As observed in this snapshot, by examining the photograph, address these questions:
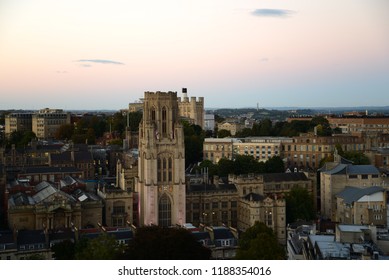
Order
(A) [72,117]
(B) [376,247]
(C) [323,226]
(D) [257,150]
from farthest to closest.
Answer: (A) [72,117] < (D) [257,150] < (C) [323,226] < (B) [376,247]

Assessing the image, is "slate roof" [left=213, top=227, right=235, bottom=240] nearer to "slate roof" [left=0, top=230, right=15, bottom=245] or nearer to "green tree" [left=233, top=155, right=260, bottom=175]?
"slate roof" [left=0, top=230, right=15, bottom=245]

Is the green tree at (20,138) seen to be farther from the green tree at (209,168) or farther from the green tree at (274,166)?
the green tree at (274,166)

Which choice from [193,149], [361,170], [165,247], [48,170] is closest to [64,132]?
[193,149]

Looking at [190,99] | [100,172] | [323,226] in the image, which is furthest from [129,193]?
[190,99]

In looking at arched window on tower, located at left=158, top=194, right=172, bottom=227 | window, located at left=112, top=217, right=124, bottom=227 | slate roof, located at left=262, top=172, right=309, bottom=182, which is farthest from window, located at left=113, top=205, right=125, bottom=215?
slate roof, located at left=262, top=172, right=309, bottom=182

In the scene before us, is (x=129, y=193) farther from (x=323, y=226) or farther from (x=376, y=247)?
(x=376, y=247)

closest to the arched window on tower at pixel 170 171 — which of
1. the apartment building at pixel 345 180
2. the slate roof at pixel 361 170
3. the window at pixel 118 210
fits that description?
the window at pixel 118 210

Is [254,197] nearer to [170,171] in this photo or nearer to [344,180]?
[170,171]
